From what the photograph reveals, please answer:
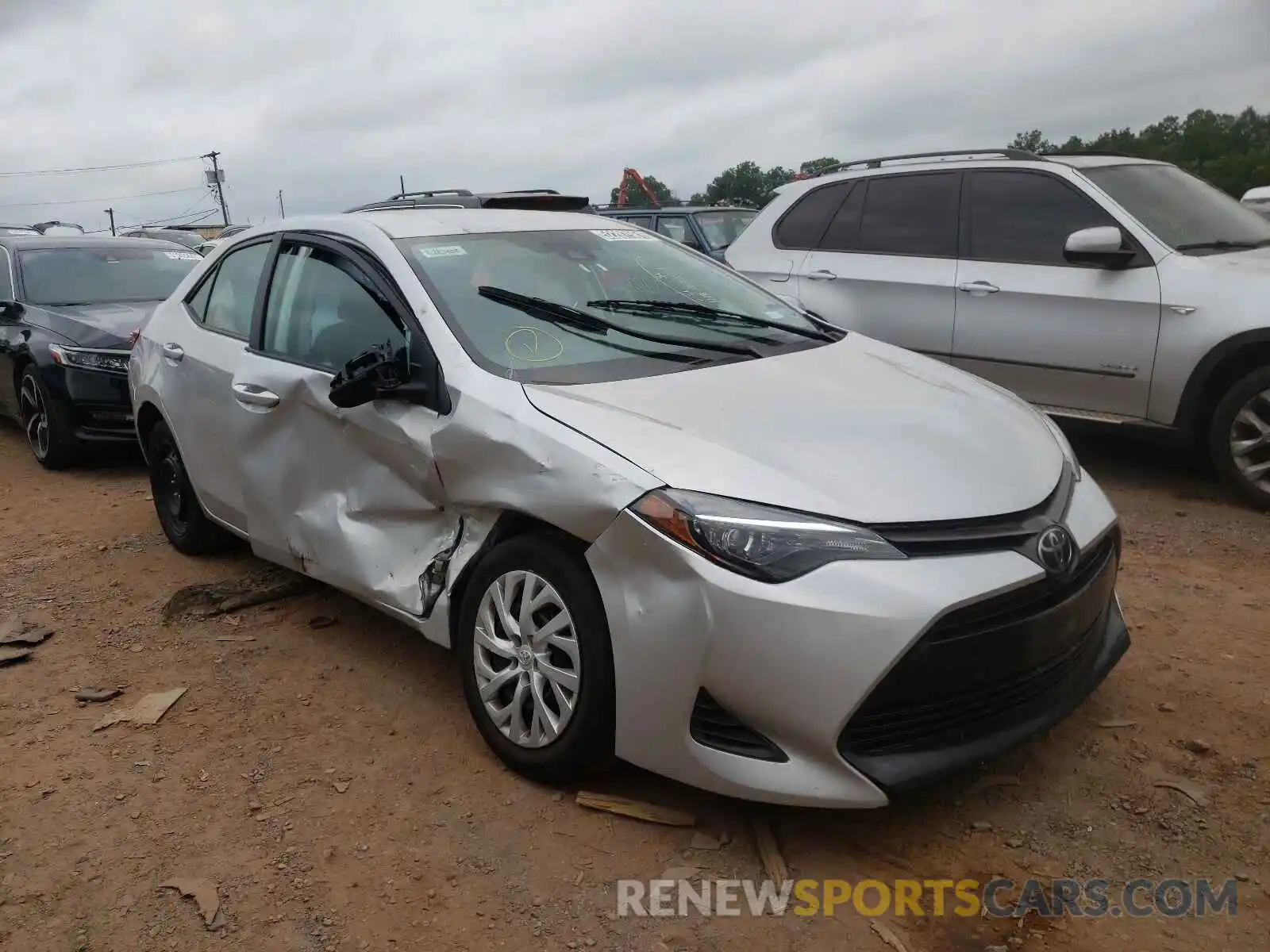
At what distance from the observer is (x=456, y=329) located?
325 centimetres

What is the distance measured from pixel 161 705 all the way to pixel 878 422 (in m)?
2.62

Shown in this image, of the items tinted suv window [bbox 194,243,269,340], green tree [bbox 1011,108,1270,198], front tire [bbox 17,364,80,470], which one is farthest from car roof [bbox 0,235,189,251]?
green tree [bbox 1011,108,1270,198]

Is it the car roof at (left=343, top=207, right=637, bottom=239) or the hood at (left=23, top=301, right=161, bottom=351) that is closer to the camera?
the car roof at (left=343, top=207, right=637, bottom=239)

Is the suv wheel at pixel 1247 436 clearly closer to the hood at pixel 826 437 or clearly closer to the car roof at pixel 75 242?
the hood at pixel 826 437

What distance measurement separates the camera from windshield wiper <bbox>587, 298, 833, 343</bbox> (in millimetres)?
3607

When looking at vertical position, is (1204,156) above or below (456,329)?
above

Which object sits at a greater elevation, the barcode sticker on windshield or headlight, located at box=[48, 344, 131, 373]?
the barcode sticker on windshield

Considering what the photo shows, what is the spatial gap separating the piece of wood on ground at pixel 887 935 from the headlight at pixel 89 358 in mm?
6223

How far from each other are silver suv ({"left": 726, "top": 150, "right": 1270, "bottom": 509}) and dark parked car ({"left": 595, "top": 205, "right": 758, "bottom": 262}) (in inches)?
168

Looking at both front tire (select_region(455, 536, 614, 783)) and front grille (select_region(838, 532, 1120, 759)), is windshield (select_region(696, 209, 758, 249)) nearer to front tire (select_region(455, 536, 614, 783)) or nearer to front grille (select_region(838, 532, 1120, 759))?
front tire (select_region(455, 536, 614, 783))

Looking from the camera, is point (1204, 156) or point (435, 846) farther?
A: point (1204, 156)

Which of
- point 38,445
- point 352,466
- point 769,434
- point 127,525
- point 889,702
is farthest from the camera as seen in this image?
point 38,445

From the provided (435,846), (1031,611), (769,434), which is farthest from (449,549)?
(1031,611)

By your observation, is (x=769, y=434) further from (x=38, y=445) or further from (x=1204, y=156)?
(x=1204, y=156)
